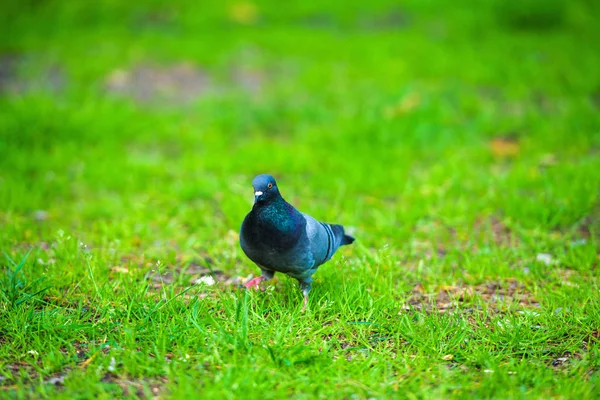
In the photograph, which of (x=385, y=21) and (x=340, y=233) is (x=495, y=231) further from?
(x=385, y=21)

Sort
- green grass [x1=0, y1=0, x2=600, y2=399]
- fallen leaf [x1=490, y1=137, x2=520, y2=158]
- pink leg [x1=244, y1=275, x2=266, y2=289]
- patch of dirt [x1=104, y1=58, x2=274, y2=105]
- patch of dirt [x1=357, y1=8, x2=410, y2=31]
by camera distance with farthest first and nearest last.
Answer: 1. patch of dirt [x1=357, y1=8, x2=410, y2=31]
2. patch of dirt [x1=104, y1=58, x2=274, y2=105]
3. fallen leaf [x1=490, y1=137, x2=520, y2=158]
4. pink leg [x1=244, y1=275, x2=266, y2=289]
5. green grass [x1=0, y1=0, x2=600, y2=399]

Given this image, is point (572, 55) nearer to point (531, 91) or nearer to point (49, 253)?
point (531, 91)

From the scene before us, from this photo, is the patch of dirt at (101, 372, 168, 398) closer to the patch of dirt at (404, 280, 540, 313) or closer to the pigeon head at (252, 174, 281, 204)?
the pigeon head at (252, 174, 281, 204)

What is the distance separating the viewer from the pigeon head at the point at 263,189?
311cm

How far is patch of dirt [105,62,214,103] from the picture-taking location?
24.4ft

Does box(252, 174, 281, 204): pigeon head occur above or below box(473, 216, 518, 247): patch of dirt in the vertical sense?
above

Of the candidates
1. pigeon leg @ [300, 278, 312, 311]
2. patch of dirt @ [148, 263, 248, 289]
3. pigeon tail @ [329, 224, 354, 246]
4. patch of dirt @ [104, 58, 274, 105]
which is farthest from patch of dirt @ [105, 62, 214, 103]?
pigeon leg @ [300, 278, 312, 311]

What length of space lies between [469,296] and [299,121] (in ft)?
11.9

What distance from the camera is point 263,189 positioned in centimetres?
312

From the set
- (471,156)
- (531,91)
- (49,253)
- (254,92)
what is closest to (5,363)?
(49,253)

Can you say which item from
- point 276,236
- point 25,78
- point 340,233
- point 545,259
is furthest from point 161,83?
point 545,259

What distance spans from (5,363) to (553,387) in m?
2.52

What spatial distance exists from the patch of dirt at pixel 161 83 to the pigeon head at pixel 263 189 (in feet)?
14.7

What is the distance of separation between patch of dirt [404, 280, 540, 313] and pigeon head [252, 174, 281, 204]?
1061mm
